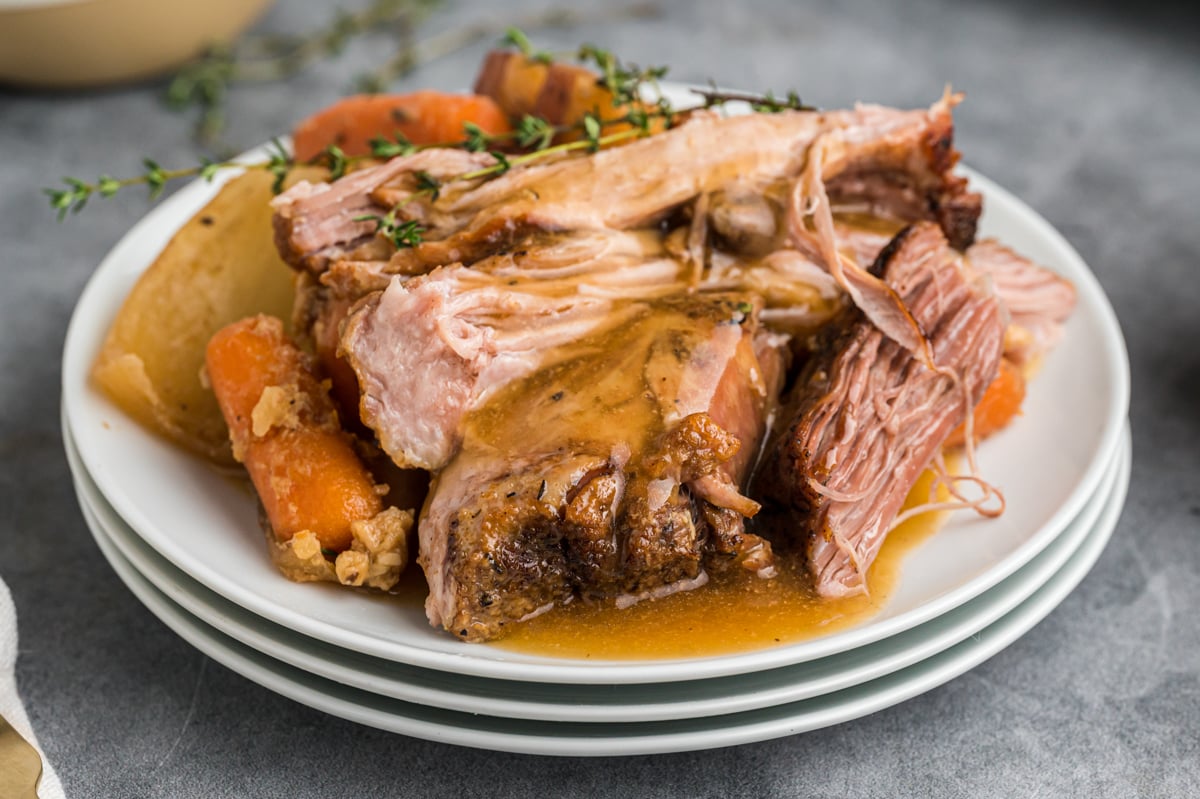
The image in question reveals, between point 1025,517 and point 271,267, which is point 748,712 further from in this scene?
point 271,267

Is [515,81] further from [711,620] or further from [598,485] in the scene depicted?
[711,620]

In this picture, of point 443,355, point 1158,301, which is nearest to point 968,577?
point 443,355

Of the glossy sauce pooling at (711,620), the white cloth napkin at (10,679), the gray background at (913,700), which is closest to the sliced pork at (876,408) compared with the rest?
the glossy sauce pooling at (711,620)

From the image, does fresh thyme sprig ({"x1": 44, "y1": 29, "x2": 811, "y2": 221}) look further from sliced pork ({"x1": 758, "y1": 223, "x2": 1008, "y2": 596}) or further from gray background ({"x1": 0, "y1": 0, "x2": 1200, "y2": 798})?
gray background ({"x1": 0, "y1": 0, "x2": 1200, "y2": 798})

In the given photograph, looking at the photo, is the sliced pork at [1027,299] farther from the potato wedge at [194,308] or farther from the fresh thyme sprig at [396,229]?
the potato wedge at [194,308]

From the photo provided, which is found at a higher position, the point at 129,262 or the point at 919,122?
the point at 919,122

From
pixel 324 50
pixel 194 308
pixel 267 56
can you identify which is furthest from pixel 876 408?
pixel 267 56

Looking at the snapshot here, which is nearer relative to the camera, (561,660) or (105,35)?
(561,660)

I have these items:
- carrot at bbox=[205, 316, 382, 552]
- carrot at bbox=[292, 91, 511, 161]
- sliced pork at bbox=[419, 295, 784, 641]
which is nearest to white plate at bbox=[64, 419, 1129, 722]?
sliced pork at bbox=[419, 295, 784, 641]
